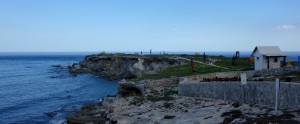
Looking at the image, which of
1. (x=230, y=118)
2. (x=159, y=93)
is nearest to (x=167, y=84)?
(x=159, y=93)

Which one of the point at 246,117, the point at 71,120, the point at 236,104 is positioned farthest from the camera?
the point at 71,120

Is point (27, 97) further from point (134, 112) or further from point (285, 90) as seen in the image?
point (285, 90)

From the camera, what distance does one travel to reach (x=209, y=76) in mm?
47875

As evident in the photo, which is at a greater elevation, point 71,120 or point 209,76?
point 209,76

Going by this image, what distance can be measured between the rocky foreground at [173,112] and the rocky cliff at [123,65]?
33040mm

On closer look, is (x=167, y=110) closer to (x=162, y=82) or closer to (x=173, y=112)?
(x=173, y=112)

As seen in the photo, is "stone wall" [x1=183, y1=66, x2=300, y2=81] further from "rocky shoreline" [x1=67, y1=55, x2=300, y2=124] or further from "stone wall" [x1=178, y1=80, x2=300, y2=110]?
"stone wall" [x1=178, y1=80, x2=300, y2=110]

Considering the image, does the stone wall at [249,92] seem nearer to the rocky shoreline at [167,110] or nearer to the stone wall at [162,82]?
the rocky shoreline at [167,110]

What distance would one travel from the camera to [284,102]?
24891mm

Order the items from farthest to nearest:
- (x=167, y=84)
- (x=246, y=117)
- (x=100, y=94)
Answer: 1. (x=100, y=94)
2. (x=167, y=84)
3. (x=246, y=117)

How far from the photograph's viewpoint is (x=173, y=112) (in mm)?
31078

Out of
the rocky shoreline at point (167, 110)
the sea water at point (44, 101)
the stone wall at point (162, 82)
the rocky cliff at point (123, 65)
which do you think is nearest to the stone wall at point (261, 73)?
the rocky shoreline at point (167, 110)

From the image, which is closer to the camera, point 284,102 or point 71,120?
point 284,102

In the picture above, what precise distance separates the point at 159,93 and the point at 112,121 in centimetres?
1075
